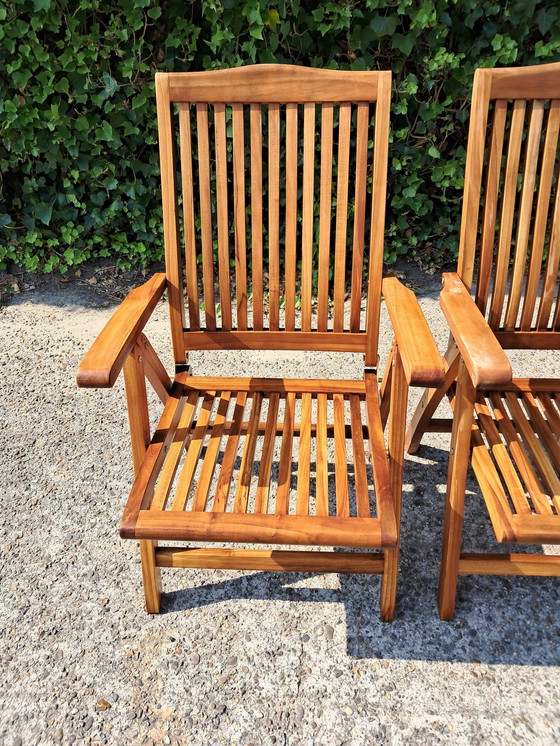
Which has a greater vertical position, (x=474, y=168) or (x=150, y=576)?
(x=474, y=168)

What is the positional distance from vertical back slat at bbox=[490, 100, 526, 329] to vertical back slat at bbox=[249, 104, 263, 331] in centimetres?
69

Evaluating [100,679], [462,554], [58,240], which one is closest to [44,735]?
[100,679]

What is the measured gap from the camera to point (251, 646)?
1766mm

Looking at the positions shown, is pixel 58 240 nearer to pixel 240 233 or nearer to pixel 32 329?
pixel 32 329

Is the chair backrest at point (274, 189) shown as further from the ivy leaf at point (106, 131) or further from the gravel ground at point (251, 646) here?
the ivy leaf at point (106, 131)

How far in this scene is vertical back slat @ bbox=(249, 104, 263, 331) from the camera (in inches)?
71.7

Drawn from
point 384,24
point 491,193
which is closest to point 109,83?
point 384,24

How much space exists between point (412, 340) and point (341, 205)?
1.89 ft

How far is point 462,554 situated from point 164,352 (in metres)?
2.10

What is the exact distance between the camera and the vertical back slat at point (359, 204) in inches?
70.3

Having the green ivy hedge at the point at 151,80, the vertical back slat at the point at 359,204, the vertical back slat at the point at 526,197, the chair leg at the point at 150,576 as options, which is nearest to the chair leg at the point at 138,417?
the chair leg at the point at 150,576

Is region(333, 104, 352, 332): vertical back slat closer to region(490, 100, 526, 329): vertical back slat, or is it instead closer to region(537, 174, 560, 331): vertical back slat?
region(490, 100, 526, 329): vertical back slat

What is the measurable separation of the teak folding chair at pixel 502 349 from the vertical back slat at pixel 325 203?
362 mm

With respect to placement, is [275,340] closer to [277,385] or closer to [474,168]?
[277,385]
